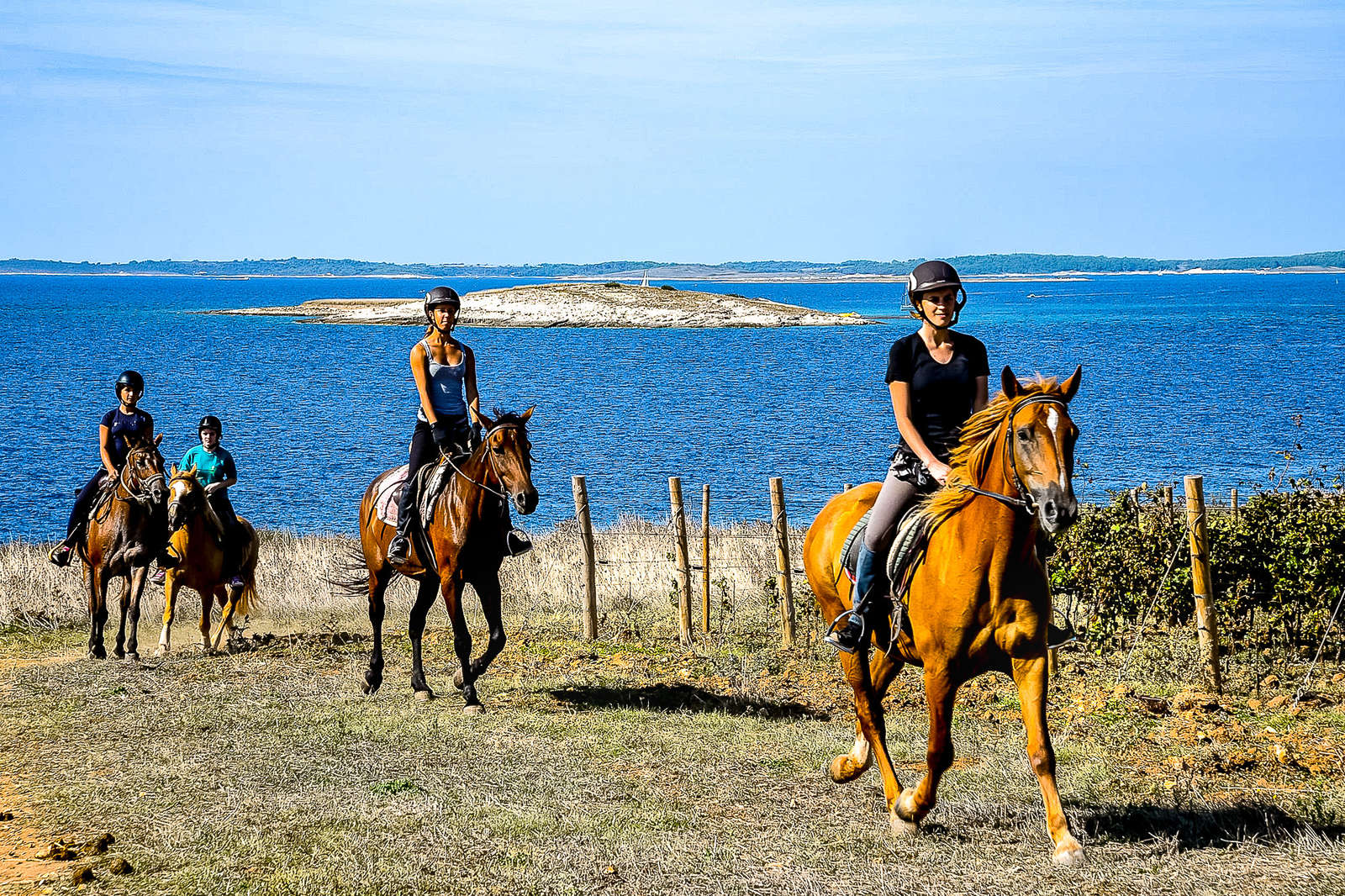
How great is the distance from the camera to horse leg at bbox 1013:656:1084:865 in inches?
271

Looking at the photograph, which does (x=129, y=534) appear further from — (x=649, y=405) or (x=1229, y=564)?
(x=649, y=405)

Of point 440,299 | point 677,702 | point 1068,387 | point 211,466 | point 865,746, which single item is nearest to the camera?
point 1068,387

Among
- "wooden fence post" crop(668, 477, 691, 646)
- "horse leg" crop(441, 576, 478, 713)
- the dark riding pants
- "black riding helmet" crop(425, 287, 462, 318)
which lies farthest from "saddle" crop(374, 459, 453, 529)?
the dark riding pants

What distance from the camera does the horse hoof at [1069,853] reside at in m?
6.93

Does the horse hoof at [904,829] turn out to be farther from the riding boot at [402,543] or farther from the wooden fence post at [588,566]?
the wooden fence post at [588,566]

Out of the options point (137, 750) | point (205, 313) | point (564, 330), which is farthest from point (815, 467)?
point (205, 313)

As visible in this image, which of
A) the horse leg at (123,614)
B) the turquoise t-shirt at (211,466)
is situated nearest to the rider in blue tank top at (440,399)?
the horse leg at (123,614)

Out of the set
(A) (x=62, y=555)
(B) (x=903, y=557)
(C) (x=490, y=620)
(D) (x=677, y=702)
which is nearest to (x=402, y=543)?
(C) (x=490, y=620)

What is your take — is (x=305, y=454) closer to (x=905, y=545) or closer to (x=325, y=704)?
(x=325, y=704)

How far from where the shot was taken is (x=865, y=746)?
8750mm

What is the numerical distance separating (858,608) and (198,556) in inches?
391

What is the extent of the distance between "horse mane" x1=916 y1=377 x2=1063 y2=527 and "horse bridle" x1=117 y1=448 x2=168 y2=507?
9.98 metres

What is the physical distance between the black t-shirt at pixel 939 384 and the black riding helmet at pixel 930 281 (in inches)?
8.5

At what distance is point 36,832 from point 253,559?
26.2 ft
